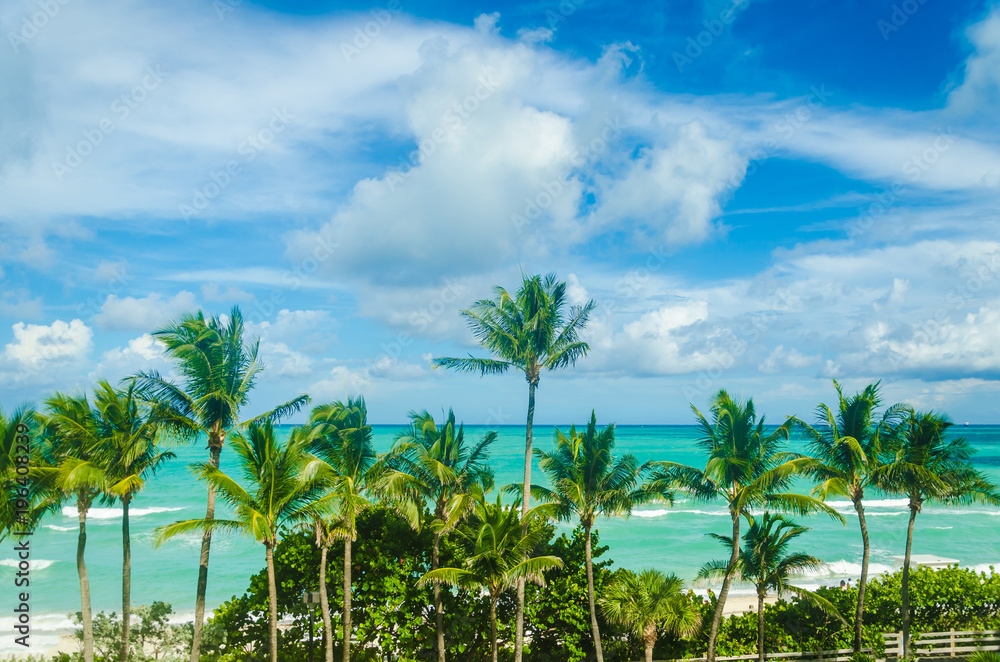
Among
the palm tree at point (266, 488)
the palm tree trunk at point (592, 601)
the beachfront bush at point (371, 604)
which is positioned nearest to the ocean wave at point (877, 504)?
the palm tree trunk at point (592, 601)

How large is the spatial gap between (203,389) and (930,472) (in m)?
18.0

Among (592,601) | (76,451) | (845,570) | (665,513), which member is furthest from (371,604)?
(665,513)

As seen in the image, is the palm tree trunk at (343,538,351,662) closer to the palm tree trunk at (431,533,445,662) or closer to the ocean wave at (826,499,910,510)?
the palm tree trunk at (431,533,445,662)

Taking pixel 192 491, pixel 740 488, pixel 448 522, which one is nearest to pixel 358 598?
pixel 448 522

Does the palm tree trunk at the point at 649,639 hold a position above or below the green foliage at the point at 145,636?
above

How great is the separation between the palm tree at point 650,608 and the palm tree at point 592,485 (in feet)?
2.03

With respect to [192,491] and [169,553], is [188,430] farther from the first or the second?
[192,491]

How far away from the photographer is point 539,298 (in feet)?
58.2

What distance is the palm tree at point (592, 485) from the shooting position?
1655 cm

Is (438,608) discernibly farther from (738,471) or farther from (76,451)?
(76,451)

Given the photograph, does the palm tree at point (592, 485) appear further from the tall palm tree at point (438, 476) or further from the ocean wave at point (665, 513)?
the ocean wave at point (665, 513)

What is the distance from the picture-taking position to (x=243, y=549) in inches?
1438

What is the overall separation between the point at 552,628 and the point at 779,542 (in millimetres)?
6378

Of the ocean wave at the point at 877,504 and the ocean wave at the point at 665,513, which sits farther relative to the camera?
the ocean wave at the point at 877,504
